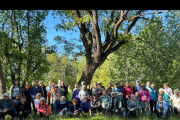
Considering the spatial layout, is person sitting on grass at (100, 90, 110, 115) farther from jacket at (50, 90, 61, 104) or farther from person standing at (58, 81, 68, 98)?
jacket at (50, 90, 61, 104)

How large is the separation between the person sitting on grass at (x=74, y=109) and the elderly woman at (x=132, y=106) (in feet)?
8.00

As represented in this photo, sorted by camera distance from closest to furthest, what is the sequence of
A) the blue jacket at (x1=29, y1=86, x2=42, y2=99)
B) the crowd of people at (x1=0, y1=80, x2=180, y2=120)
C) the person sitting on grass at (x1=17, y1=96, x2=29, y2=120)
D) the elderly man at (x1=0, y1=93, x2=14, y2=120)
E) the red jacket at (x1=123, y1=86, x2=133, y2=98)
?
the elderly man at (x1=0, y1=93, x2=14, y2=120) → the person sitting on grass at (x1=17, y1=96, x2=29, y2=120) → the crowd of people at (x1=0, y1=80, x2=180, y2=120) → the blue jacket at (x1=29, y1=86, x2=42, y2=99) → the red jacket at (x1=123, y1=86, x2=133, y2=98)

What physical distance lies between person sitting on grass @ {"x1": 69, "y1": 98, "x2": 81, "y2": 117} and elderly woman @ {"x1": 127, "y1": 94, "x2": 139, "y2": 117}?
2438 millimetres

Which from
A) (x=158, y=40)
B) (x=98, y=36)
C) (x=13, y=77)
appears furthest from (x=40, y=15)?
(x=158, y=40)

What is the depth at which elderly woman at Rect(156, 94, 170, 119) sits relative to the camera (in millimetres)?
9125

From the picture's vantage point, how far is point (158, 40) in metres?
25.4

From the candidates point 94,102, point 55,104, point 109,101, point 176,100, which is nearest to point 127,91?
point 109,101

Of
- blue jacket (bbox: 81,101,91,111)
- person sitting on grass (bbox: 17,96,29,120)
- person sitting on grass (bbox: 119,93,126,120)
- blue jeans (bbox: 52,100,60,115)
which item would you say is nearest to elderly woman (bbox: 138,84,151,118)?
person sitting on grass (bbox: 119,93,126,120)

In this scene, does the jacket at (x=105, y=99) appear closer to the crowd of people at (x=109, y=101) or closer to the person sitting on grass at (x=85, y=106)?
the crowd of people at (x=109, y=101)

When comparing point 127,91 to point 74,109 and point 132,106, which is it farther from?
point 74,109

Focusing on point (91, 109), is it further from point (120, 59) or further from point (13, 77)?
point (120, 59)
